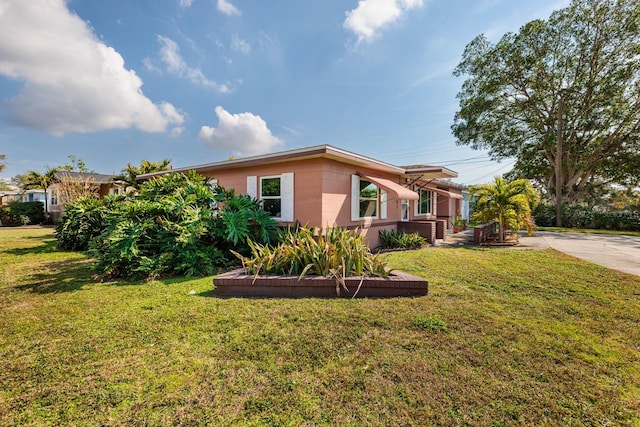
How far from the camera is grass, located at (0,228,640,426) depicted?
100.0 inches

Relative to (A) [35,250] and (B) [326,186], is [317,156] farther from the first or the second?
(A) [35,250]

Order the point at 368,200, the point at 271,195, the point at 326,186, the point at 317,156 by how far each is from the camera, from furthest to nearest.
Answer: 1. the point at 368,200
2. the point at 271,195
3. the point at 326,186
4. the point at 317,156

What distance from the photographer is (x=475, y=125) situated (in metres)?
27.8

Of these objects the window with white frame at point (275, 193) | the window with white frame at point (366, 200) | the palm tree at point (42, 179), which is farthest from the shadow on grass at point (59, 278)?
the palm tree at point (42, 179)

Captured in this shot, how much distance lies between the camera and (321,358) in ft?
A: 11.1

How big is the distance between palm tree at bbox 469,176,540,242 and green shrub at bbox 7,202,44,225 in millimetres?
37183

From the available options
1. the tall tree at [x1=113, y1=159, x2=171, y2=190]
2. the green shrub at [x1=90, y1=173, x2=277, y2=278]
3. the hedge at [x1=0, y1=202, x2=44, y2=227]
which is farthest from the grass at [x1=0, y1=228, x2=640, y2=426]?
the hedge at [x1=0, y1=202, x2=44, y2=227]

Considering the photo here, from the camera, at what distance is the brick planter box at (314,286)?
5.63 metres

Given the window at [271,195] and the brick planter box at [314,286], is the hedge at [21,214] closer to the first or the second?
the window at [271,195]

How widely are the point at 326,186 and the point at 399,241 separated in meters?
4.58

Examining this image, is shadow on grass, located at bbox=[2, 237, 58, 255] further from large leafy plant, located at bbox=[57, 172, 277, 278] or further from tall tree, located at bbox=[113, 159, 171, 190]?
tall tree, located at bbox=[113, 159, 171, 190]

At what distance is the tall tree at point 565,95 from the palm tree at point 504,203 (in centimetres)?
1628

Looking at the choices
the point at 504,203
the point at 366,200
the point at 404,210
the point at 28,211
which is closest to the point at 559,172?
the point at 504,203

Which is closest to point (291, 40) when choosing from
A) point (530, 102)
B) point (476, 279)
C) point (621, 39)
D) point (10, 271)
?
point (476, 279)
